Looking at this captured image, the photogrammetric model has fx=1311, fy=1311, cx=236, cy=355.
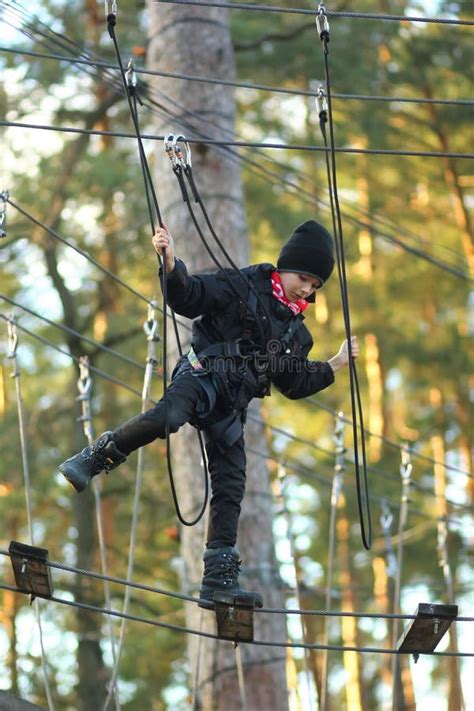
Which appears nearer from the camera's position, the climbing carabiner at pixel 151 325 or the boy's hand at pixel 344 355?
the boy's hand at pixel 344 355

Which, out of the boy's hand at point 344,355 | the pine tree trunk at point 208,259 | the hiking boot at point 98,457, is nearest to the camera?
the hiking boot at point 98,457

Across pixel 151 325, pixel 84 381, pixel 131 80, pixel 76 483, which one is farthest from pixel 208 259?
pixel 76 483

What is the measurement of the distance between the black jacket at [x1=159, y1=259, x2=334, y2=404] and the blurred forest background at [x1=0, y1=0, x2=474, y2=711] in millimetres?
6344

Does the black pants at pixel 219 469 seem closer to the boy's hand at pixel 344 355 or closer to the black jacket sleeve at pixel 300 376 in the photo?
the black jacket sleeve at pixel 300 376

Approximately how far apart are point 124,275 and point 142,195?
8.36 feet

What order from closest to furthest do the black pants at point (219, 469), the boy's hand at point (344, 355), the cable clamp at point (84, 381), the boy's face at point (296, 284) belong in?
the black pants at point (219, 469) → the boy's face at point (296, 284) → the boy's hand at point (344, 355) → the cable clamp at point (84, 381)

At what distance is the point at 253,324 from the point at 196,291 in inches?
9.9

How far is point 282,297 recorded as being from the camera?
4.25 metres

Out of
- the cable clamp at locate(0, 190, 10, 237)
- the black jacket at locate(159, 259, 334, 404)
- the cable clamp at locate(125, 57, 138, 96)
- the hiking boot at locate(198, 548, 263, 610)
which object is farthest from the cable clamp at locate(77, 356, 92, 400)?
the cable clamp at locate(125, 57, 138, 96)

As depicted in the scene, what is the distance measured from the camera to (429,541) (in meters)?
12.6

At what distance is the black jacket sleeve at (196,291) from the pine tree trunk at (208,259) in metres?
1.65

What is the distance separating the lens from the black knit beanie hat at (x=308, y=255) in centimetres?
423

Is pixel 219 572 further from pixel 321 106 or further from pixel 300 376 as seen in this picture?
pixel 321 106

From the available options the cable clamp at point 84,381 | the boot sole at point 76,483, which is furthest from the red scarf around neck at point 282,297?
the cable clamp at point 84,381
